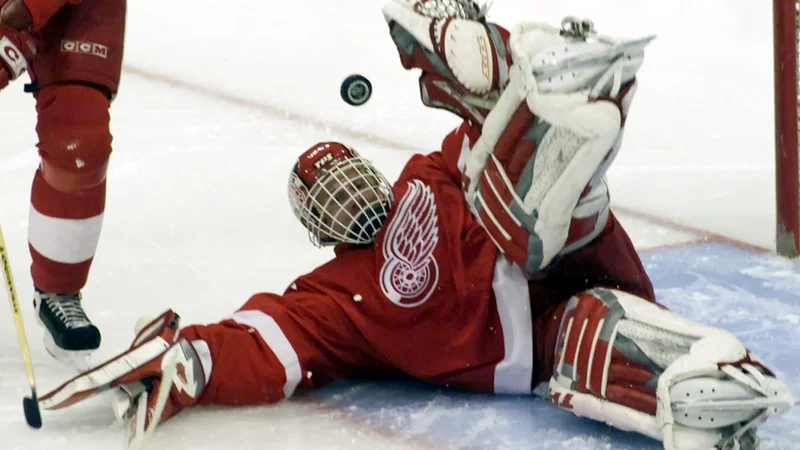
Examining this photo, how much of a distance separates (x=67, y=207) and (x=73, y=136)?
11 cm

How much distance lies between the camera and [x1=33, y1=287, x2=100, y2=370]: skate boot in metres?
1.71

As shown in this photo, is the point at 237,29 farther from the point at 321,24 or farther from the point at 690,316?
the point at 690,316

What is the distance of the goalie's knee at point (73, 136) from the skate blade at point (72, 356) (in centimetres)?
22

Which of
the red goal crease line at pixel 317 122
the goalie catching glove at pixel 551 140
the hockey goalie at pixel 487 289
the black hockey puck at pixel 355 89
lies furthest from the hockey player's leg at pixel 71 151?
the red goal crease line at pixel 317 122

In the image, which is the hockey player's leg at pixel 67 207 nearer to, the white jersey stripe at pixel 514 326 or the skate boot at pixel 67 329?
the skate boot at pixel 67 329

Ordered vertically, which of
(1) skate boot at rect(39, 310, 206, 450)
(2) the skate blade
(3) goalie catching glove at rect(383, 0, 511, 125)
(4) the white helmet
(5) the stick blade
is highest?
(3) goalie catching glove at rect(383, 0, 511, 125)

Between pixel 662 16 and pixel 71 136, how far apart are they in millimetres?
2331

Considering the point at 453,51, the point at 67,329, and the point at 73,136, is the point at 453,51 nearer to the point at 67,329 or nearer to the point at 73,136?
the point at 73,136

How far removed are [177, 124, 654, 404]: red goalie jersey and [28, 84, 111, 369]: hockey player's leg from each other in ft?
0.79

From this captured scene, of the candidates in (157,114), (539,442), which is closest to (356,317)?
(539,442)

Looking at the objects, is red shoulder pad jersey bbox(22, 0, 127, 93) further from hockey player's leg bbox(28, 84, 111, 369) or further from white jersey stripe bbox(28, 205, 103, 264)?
white jersey stripe bbox(28, 205, 103, 264)

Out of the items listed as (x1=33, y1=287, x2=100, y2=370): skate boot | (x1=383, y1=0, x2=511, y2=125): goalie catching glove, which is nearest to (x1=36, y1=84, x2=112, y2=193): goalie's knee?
(x1=33, y1=287, x2=100, y2=370): skate boot

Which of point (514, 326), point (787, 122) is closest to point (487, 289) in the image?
point (514, 326)

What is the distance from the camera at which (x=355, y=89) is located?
1780 mm
